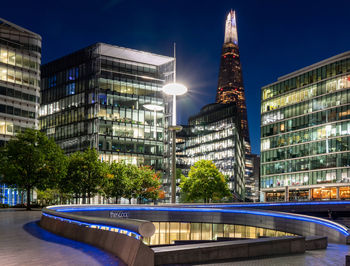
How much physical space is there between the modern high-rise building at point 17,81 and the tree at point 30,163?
2796 cm

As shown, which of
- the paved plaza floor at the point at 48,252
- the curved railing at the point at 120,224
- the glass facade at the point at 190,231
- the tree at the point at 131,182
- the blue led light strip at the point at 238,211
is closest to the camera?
the curved railing at the point at 120,224

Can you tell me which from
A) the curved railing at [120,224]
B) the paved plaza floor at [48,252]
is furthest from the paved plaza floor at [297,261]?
the paved plaza floor at [48,252]

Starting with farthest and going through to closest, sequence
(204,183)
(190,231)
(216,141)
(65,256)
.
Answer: (216,141)
(204,183)
(190,231)
(65,256)

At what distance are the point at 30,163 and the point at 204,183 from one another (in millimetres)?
38315

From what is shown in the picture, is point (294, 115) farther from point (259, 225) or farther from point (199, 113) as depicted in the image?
point (199, 113)

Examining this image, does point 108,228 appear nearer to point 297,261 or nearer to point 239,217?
point 297,261

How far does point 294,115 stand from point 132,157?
3746 cm

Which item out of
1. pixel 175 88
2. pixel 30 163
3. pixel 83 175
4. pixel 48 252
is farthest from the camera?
pixel 83 175

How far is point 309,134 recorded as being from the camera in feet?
297

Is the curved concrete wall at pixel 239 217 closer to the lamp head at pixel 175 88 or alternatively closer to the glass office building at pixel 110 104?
the lamp head at pixel 175 88

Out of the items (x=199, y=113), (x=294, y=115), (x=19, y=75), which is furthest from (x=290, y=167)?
(x=199, y=113)

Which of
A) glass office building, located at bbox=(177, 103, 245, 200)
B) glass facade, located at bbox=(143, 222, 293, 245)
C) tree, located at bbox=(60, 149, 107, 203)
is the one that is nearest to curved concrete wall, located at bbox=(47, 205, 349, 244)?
glass facade, located at bbox=(143, 222, 293, 245)

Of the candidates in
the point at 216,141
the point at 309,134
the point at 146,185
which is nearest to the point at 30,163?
the point at 146,185

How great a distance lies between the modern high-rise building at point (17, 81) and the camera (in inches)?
2869
